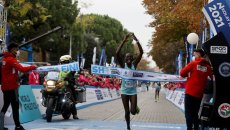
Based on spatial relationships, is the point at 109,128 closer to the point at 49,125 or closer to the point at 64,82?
the point at 49,125

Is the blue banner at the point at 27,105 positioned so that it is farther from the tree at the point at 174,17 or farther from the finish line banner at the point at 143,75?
the tree at the point at 174,17

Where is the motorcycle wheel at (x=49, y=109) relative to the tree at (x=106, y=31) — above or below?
below

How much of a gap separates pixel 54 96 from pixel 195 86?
554 cm

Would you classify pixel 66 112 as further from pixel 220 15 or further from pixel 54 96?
pixel 220 15

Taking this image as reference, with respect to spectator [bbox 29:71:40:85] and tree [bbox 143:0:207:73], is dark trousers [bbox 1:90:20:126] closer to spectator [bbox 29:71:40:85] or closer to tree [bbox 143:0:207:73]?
spectator [bbox 29:71:40:85]

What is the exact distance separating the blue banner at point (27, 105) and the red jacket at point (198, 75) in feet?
16.9

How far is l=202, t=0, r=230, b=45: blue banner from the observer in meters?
8.81

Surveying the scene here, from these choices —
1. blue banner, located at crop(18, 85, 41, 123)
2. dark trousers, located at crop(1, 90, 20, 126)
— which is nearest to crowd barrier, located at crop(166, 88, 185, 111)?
blue banner, located at crop(18, 85, 41, 123)

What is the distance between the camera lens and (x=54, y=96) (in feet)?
46.8

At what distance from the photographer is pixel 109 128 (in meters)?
12.8

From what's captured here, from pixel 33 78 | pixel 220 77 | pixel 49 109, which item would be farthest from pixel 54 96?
pixel 220 77

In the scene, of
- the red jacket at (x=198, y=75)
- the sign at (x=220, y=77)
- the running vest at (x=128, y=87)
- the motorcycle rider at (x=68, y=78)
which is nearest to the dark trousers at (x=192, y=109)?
the red jacket at (x=198, y=75)

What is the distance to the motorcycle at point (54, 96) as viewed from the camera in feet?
46.0

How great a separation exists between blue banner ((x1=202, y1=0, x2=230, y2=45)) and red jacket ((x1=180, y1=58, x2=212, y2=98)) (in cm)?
104
